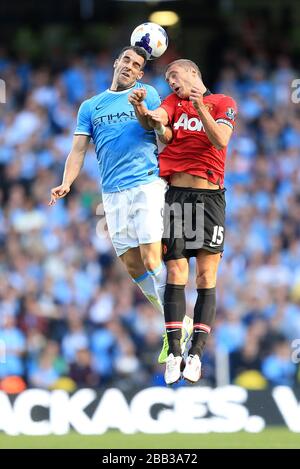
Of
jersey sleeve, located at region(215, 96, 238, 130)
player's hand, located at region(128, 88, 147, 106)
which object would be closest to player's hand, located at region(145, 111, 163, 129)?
player's hand, located at region(128, 88, 147, 106)

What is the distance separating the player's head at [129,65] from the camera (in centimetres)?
1068

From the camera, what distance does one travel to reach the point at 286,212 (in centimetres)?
1991

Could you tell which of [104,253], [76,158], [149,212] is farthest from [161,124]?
[104,253]

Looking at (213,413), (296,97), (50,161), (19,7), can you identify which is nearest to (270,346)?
(213,413)

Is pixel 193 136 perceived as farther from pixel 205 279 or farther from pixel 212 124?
pixel 205 279

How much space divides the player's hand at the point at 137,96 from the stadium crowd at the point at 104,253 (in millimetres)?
7001

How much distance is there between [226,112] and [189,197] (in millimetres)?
864

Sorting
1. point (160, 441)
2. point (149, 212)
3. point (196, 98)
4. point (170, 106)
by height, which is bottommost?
point (160, 441)

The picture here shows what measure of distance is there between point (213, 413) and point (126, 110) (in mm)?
6418

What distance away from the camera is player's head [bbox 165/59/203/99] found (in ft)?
34.7

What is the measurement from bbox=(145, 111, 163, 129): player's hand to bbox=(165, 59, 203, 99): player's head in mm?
368

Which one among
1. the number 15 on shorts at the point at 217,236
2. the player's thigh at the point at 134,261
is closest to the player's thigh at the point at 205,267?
the number 15 on shorts at the point at 217,236

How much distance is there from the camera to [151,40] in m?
10.9
